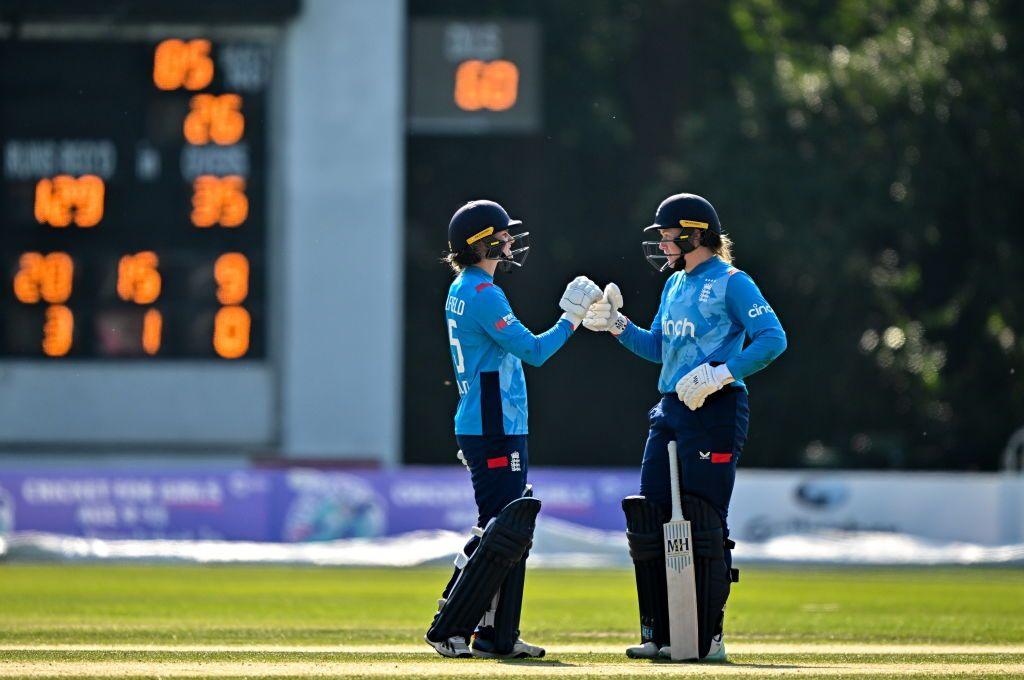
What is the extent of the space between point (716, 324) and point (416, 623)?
327cm

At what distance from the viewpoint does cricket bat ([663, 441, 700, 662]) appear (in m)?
7.27

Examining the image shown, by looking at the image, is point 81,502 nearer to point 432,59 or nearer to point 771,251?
point 432,59

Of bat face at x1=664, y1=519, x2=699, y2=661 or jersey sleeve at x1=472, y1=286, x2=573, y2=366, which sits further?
jersey sleeve at x1=472, y1=286, x2=573, y2=366

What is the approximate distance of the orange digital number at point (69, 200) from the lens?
1898 centimetres

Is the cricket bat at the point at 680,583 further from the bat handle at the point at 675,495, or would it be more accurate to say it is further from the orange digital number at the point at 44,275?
the orange digital number at the point at 44,275

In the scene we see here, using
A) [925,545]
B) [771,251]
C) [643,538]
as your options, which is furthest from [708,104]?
[643,538]

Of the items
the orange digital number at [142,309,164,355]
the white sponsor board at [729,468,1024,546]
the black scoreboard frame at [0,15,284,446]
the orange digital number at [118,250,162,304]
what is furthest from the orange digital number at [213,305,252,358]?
the white sponsor board at [729,468,1024,546]

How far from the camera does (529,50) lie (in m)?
20.2

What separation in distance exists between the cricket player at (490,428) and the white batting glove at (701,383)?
0.50 metres

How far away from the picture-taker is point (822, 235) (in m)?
28.8

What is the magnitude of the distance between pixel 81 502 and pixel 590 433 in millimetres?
11636

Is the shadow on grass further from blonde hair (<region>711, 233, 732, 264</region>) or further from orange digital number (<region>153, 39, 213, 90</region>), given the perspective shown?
orange digital number (<region>153, 39, 213, 90</region>)

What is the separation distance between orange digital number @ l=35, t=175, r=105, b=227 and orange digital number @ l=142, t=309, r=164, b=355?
1.03 m

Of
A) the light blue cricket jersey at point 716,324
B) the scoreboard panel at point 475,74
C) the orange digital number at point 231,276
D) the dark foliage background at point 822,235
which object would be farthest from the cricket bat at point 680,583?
the dark foliage background at point 822,235
